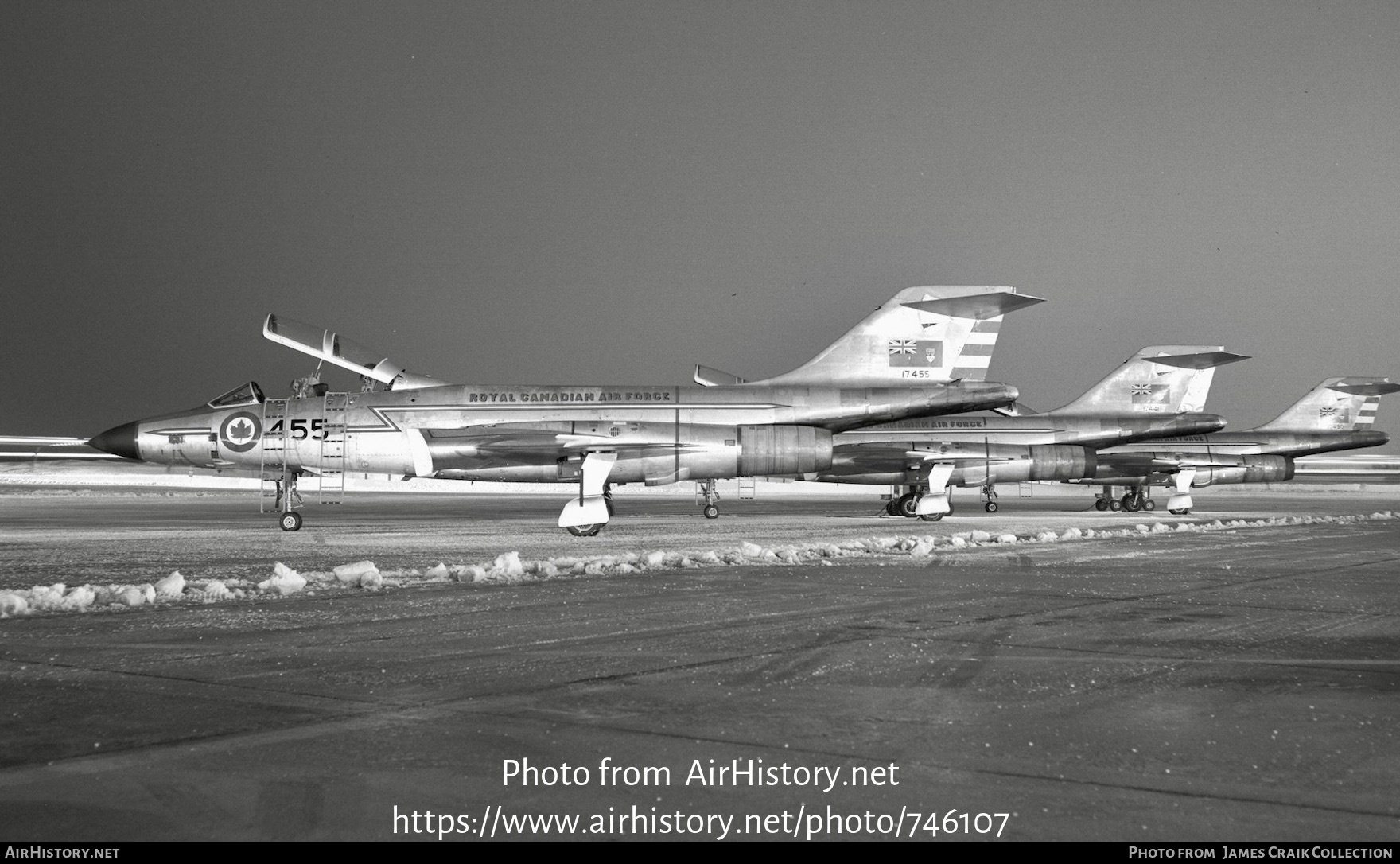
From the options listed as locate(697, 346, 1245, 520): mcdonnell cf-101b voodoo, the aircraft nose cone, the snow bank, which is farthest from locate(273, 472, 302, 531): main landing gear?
locate(697, 346, 1245, 520): mcdonnell cf-101b voodoo

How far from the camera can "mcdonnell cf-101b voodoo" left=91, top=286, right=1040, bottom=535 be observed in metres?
19.9

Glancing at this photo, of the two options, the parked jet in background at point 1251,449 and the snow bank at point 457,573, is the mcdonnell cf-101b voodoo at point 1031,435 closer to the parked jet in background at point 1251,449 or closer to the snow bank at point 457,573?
the parked jet in background at point 1251,449

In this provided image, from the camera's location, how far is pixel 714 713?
438cm

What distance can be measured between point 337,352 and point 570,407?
16.9 feet

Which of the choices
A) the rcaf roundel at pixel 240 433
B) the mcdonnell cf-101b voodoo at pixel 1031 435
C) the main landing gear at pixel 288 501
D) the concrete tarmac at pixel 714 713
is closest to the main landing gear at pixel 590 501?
the main landing gear at pixel 288 501

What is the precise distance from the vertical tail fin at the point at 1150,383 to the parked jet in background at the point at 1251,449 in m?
1.50

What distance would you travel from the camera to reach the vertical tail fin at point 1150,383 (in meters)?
33.5

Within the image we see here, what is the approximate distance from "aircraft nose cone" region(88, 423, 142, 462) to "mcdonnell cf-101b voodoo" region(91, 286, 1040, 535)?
0.11 feet

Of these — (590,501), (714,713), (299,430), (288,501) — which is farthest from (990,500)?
(714,713)

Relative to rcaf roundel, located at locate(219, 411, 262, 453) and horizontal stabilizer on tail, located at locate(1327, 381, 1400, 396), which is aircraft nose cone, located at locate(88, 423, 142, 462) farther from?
horizontal stabilizer on tail, located at locate(1327, 381, 1400, 396)

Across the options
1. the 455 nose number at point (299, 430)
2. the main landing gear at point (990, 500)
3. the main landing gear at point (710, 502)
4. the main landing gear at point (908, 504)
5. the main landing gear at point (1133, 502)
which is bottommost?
the main landing gear at point (1133, 502)

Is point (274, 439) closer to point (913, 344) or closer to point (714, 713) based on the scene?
point (913, 344)

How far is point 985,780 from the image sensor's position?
3.44m

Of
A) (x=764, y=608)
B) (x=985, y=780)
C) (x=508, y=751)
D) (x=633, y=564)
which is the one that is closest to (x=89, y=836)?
(x=508, y=751)
